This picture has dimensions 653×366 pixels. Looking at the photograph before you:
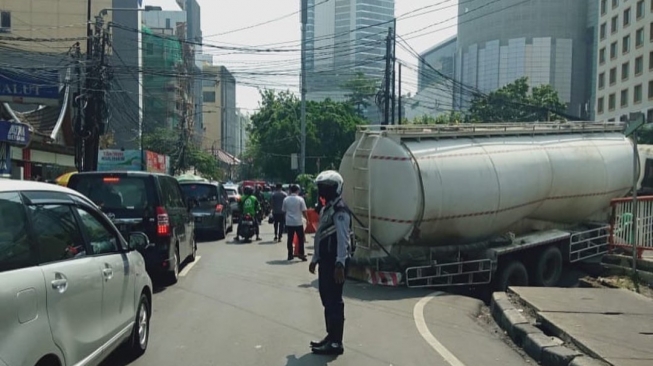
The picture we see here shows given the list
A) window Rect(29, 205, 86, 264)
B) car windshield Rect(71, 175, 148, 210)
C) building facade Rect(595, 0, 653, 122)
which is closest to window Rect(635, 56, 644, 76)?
building facade Rect(595, 0, 653, 122)

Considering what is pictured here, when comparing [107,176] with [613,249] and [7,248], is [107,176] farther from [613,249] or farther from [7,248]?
[613,249]

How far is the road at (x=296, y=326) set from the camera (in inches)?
259

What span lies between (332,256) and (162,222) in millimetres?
4331

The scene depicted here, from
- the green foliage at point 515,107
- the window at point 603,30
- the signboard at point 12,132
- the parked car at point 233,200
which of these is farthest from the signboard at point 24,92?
the window at point 603,30

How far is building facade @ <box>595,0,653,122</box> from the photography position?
67.8m

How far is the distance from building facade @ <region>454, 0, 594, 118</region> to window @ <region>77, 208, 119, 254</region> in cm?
9497

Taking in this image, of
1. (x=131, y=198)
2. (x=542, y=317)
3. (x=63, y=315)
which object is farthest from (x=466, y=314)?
(x=63, y=315)

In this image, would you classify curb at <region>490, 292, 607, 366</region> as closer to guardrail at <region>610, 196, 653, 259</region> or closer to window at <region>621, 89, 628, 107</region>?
guardrail at <region>610, 196, 653, 259</region>

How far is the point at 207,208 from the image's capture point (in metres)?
19.6

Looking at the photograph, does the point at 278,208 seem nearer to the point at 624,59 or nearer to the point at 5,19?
the point at 5,19

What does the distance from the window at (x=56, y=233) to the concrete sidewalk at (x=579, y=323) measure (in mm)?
4536

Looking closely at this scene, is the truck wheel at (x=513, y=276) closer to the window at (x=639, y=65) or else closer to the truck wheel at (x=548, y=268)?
the truck wheel at (x=548, y=268)

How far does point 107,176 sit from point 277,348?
472cm

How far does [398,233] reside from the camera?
430 inches
